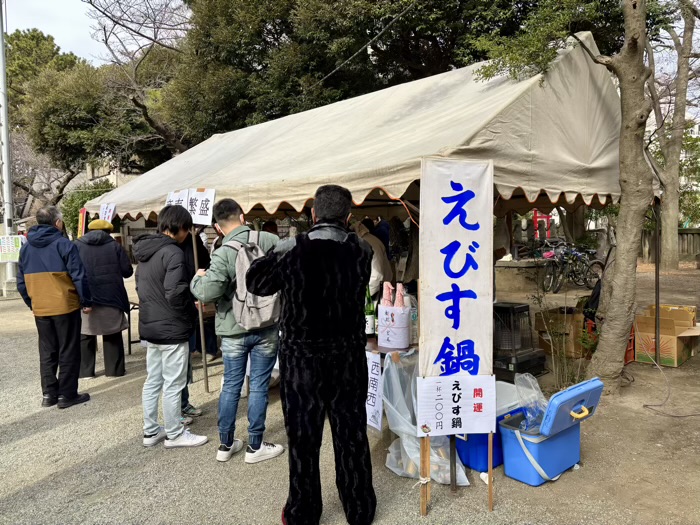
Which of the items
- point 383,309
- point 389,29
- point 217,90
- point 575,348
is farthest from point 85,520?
point 217,90

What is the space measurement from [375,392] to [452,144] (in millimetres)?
1776

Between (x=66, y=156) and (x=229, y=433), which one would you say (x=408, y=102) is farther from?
(x=66, y=156)

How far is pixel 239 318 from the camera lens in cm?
316

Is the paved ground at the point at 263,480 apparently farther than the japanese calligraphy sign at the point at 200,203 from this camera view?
No

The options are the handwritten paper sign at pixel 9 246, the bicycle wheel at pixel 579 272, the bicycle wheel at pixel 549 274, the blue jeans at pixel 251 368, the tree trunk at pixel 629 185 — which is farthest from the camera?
the bicycle wheel at pixel 579 272

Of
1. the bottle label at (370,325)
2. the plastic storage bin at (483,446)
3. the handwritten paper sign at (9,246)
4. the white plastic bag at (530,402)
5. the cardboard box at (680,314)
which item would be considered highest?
the handwritten paper sign at (9,246)

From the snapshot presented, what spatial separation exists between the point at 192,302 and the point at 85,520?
149 cm

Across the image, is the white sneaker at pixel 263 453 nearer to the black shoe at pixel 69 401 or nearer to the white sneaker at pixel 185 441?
the white sneaker at pixel 185 441

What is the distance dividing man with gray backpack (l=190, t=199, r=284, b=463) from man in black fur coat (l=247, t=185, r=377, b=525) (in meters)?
0.67

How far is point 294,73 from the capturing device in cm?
1178

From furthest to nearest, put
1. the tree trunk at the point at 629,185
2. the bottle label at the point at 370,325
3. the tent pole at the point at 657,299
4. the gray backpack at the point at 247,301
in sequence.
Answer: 1. the tent pole at the point at 657,299
2. the tree trunk at the point at 629,185
3. the bottle label at the point at 370,325
4. the gray backpack at the point at 247,301

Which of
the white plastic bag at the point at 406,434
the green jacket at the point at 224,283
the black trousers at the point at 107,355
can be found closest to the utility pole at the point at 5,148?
the black trousers at the point at 107,355

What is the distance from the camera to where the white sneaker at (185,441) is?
371cm

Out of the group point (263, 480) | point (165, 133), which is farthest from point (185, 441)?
point (165, 133)
